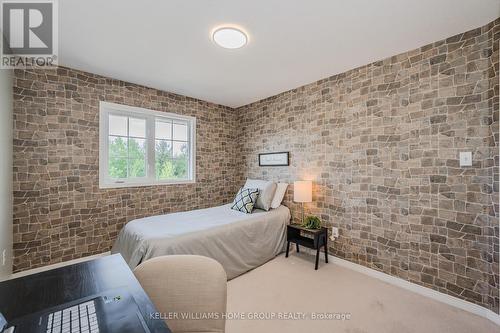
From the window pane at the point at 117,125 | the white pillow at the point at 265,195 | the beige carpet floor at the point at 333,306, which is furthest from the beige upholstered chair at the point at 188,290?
the window pane at the point at 117,125

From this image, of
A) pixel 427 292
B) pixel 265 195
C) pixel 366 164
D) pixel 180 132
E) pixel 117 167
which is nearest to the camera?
pixel 427 292

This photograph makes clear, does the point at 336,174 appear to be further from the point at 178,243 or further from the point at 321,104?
the point at 178,243

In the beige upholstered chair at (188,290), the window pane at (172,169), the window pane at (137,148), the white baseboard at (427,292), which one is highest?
the window pane at (137,148)

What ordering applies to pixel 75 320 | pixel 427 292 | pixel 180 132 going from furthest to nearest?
pixel 180 132 < pixel 427 292 < pixel 75 320

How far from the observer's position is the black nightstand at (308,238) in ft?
8.96

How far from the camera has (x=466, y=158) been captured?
199cm

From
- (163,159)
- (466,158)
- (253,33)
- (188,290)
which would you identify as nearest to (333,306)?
(188,290)

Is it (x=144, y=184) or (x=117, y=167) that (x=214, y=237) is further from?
(x=117, y=167)

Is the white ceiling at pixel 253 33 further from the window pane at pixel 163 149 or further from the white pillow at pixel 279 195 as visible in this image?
the white pillow at pixel 279 195

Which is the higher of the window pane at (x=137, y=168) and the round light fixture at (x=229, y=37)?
the round light fixture at (x=229, y=37)

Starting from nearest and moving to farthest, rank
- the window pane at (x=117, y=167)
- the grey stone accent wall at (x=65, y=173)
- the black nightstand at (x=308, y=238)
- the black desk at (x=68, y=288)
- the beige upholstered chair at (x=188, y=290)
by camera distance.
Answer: the black desk at (x=68, y=288) < the beige upholstered chair at (x=188, y=290) < the grey stone accent wall at (x=65, y=173) < the black nightstand at (x=308, y=238) < the window pane at (x=117, y=167)

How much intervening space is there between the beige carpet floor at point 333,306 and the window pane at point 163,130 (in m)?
2.49

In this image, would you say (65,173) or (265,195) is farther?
(265,195)

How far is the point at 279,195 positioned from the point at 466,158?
7.14 ft
